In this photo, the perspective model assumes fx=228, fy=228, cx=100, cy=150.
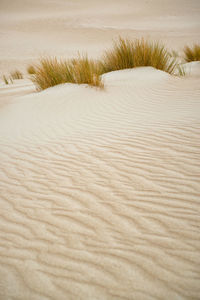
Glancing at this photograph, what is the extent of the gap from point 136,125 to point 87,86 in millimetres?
2535

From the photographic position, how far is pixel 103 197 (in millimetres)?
2021

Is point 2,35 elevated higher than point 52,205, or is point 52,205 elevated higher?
point 2,35

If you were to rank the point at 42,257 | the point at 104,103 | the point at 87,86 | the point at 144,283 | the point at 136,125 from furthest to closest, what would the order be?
the point at 87,86, the point at 104,103, the point at 136,125, the point at 42,257, the point at 144,283

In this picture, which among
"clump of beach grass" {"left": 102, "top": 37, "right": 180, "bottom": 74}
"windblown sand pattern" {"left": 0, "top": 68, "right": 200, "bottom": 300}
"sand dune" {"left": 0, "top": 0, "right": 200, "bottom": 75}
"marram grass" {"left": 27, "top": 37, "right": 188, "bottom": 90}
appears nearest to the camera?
"windblown sand pattern" {"left": 0, "top": 68, "right": 200, "bottom": 300}

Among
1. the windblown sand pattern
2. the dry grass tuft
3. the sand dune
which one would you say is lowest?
the windblown sand pattern

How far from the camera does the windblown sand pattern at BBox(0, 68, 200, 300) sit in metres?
1.34

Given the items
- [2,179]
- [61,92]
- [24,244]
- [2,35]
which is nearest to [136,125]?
[2,179]

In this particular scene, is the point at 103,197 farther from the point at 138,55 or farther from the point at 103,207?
the point at 138,55

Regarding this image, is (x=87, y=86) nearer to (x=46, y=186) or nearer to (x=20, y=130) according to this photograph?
(x=20, y=130)

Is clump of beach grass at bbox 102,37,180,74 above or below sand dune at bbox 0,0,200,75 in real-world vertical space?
below

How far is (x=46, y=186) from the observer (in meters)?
2.27

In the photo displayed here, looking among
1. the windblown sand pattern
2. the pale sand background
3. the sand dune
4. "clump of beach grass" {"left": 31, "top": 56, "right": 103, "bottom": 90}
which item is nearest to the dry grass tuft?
"clump of beach grass" {"left": 31, "top": 56, "right": 103, "bottom": 90}

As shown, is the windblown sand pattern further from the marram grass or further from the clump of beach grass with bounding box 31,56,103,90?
the marram grass

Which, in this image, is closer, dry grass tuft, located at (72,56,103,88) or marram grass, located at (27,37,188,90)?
dry grass tuft, located at (72,56,103,88)
